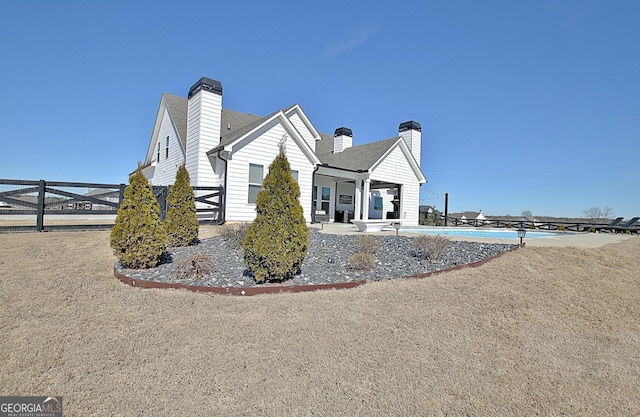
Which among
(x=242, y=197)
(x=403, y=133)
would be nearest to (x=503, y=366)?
(x=242, y=197)

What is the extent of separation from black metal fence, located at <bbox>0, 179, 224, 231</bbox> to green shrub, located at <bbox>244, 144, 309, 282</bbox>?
7308 mm

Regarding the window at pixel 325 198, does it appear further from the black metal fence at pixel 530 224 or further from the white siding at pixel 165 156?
the black metal fence at pixel 530 224

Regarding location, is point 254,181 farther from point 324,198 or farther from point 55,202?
point 55,202

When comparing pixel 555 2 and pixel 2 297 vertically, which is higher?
pixel 555 2

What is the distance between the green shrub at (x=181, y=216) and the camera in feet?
25.4

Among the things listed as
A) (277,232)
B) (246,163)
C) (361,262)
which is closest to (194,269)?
(277,232)

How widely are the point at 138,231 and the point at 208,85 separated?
8725 millimetres

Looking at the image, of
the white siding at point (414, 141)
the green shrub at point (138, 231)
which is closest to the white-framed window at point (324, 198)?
the white siding at point (414, 141)

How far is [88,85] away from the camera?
13.8m

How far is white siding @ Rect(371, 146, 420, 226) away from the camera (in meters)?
17.4

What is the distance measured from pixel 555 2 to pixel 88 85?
18.9 meters

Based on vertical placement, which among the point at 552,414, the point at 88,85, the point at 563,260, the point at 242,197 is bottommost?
the point at 552,414

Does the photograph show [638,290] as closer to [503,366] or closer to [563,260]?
[563,260]

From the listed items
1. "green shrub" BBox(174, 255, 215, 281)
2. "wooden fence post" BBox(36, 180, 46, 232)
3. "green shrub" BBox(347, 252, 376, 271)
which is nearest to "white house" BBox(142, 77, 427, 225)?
"green shrub" BBox(174, 255, 215, 281)
